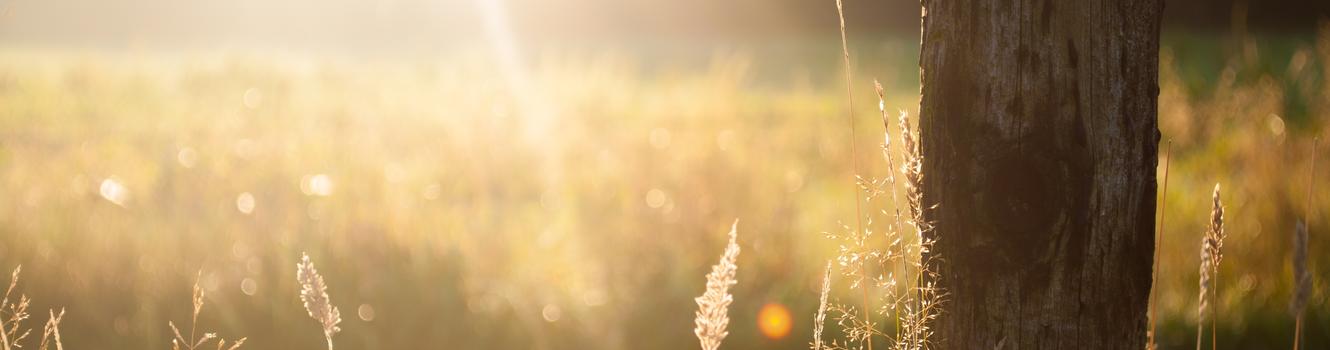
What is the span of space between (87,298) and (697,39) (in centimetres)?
1555

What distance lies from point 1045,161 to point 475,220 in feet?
10.1

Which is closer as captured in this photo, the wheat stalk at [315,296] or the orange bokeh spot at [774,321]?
the wheat stalk at [315,296]

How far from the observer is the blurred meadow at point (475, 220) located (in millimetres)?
3830

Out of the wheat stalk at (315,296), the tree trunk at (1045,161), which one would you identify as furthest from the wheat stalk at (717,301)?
the wheat stalk at (315,296)

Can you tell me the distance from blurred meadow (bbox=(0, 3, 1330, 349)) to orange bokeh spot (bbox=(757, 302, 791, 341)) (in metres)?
0.01

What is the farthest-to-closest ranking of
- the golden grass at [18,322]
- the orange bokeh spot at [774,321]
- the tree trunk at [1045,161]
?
1. the orange bokeh spot at [774,321]
2. the golden grass at [18,322]
3. the tree trunk at [1045,161]

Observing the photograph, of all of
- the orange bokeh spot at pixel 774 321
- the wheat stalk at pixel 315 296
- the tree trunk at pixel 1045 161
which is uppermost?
the tree trunk at pixel 1045 161

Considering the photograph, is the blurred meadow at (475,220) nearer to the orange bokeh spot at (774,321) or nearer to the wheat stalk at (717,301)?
the orange bokeh spot at (774,321)

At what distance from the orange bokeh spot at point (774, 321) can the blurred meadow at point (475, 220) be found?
14mm

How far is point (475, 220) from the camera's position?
431cm

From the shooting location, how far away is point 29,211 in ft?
13.9

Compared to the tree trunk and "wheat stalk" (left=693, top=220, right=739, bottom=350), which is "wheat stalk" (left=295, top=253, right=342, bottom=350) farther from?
the tree trunk

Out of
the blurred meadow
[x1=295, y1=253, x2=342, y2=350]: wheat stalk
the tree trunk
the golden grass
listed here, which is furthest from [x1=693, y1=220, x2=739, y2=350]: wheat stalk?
the blurred meadow

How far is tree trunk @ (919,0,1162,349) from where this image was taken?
151cm
